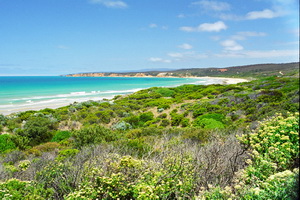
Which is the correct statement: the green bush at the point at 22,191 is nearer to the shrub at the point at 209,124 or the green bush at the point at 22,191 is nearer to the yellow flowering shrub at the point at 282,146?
the yellow flowering shrub at the point at 282,146

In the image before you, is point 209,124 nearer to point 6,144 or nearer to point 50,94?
point 6,144

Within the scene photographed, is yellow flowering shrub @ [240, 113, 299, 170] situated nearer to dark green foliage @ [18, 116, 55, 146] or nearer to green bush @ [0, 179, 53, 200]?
green bush @ [0, 179, 53, 200]

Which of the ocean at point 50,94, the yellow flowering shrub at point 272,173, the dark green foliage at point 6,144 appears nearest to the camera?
the yellow flowering shrub at point 272,173

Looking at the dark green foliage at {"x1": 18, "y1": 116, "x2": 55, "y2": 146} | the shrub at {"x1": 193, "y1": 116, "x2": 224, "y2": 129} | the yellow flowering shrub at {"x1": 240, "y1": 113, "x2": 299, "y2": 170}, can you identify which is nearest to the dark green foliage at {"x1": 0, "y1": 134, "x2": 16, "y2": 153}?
the dark green foliage at {"x1": 18, "y1": 116, "x2": 55, "y2": 146}

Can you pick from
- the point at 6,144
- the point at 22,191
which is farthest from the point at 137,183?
the point at 6,144

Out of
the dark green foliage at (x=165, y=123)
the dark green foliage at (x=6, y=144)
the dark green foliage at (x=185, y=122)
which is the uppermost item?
the dark green foliage at (x=6, y=144)

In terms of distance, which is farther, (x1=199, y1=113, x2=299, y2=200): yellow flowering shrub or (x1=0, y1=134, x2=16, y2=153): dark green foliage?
(x1=0, y1=134, x2=16, y2=153): dark green foliage

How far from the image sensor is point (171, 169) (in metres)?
4.57

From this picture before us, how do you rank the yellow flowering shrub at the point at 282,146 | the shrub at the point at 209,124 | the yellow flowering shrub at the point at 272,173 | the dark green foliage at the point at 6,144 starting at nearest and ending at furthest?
the yellow flowering shrub at the point at 272,173 → the yellow flowering shrub at the point at 282,146 → the dark green foliage at the point at 6,144 → the shrub at the point at 209,124

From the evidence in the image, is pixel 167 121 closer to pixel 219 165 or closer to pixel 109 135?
pixel 109 135

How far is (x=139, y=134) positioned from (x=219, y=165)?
6.41 metres

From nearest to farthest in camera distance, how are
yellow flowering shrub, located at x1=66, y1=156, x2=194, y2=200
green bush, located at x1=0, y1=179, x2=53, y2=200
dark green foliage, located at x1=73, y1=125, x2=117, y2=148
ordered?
yellow flowering shrub, located at x1=66, y1=156, x2=194, y2=200 → green bush, located at x1=0, y1=179, x2=53, y2=200 → dark green foliage, located at x1=73, y1=125, x2=117, y2=148

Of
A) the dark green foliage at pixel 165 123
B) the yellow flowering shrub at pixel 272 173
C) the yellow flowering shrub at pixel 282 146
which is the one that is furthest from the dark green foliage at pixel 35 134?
the yellow flowering shrub at pixel 282 146

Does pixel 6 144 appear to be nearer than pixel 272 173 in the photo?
No
